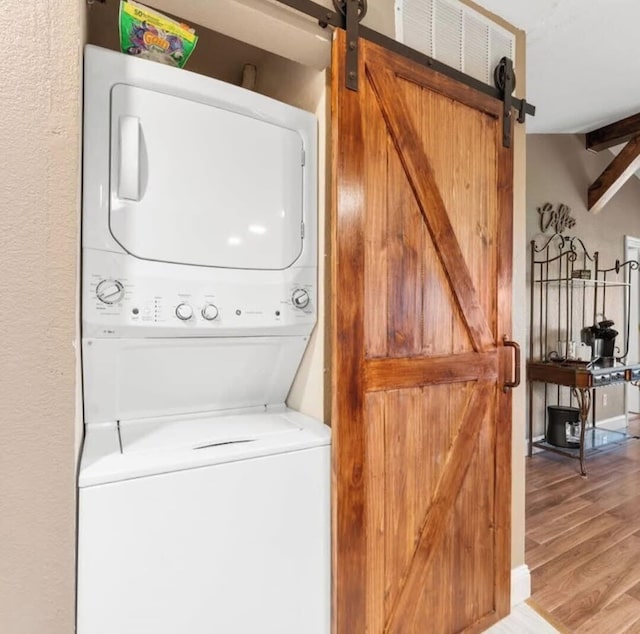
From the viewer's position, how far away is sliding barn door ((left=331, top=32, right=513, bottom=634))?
130 cm

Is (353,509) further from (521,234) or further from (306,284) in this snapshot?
(521,234)

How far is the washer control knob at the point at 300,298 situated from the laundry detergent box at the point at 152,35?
795 millimetres

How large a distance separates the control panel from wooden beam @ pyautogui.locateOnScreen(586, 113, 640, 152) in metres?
4.11

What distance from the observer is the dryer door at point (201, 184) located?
3.50 ft

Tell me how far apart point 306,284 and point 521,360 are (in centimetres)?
105

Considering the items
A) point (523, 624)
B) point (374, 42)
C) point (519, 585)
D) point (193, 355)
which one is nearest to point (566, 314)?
point (519, 585)

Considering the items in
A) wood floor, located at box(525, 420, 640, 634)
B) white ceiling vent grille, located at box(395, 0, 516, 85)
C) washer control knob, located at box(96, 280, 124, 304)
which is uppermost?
white ceiling vent grille, located at box(395, 0, 516, 85)

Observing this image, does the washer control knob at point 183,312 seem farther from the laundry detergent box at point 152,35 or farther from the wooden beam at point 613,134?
the wooden beam at point 613,134

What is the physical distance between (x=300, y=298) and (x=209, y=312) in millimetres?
309

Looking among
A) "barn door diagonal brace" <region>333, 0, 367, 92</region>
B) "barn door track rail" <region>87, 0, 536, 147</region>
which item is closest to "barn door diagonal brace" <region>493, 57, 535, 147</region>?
"barn door track rail" <region>87, 0, 536, 147</region>

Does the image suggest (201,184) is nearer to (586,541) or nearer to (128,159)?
(128,159)

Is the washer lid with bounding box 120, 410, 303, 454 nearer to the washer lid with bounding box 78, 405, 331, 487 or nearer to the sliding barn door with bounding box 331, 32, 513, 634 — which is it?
the washer lid with bounding box 78, 405, 331, 487

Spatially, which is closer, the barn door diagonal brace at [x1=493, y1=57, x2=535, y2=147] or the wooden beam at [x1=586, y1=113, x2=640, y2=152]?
the barn door diagonal brace at [x1=493, y1=57, x2=535, y2=147]

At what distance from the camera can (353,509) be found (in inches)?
50.9
